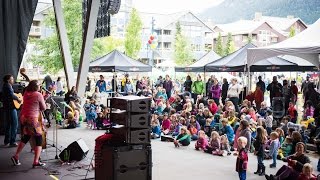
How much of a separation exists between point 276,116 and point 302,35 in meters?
2.62

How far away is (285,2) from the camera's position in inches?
4471

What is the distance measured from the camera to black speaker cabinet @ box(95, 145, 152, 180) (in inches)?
202

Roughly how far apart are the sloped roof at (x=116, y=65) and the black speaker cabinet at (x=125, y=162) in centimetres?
1039

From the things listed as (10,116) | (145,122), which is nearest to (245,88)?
(10,116)

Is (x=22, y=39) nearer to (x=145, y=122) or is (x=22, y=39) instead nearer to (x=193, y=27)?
(x=145, y=122)

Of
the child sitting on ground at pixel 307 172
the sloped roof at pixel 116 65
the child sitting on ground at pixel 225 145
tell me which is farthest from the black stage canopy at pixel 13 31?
the child sitting on ground at pixel 307 172

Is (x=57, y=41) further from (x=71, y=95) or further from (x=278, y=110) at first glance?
(x=278, y=110)

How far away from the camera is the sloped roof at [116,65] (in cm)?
1571

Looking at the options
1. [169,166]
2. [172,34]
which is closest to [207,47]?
[172,34]

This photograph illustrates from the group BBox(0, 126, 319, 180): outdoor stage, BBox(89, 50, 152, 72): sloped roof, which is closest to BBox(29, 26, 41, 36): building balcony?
BBox(89, 50, 152, 72): sloped roof

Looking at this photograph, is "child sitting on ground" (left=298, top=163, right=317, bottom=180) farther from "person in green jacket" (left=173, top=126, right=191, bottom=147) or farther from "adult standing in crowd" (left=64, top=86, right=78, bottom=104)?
"adult standing in crowd" (left=64, top=86, right=78, bottom=104)

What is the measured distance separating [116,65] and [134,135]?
35.0ft

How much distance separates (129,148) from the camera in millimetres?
5285

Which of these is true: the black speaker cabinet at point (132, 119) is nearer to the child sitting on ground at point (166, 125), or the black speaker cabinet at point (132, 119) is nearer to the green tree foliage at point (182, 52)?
A: the child sitting on ground at point (166, 125)
